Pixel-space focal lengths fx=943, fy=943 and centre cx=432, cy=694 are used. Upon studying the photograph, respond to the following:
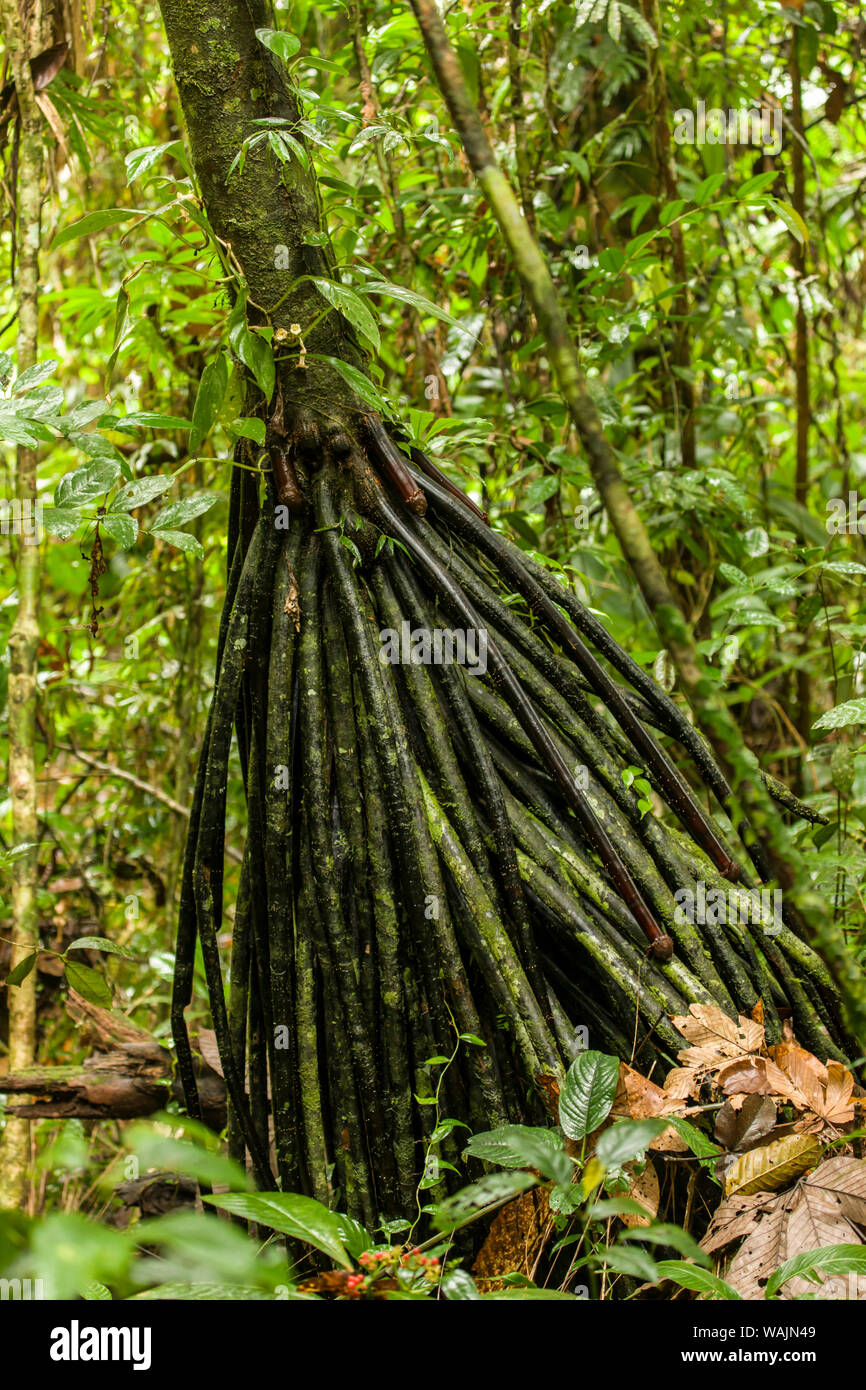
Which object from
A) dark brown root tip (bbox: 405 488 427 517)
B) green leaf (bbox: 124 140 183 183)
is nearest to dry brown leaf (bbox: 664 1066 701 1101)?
dark brown root tip (bbox: 405 488 427 517)

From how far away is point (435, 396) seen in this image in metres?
2.31

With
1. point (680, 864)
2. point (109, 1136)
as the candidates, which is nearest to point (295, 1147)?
point (680, 864)

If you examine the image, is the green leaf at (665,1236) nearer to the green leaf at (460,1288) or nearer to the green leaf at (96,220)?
the green leaf at (460,1288)

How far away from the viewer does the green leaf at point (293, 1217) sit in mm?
778

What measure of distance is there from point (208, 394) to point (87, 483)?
0.21 meters

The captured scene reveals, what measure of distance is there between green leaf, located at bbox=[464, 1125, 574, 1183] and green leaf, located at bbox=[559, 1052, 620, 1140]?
0.07 feet

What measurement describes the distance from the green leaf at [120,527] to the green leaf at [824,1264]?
1.12 meters

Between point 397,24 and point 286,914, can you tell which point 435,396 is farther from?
point 286,914

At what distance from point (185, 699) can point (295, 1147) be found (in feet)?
5.36

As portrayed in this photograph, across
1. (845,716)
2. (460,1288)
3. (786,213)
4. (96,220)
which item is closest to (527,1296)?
(460,1288)

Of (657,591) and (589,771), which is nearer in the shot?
(657,591)

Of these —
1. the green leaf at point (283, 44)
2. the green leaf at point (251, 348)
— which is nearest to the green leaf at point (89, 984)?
the green leaf at point (251, 348)

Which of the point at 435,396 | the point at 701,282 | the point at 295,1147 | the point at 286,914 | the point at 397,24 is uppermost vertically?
the point at 397,24

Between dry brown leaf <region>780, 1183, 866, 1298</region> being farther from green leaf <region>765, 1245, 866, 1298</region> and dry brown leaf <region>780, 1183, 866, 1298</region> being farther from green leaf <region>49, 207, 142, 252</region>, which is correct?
green leaf <region>49, 207, 142, 252</region>
